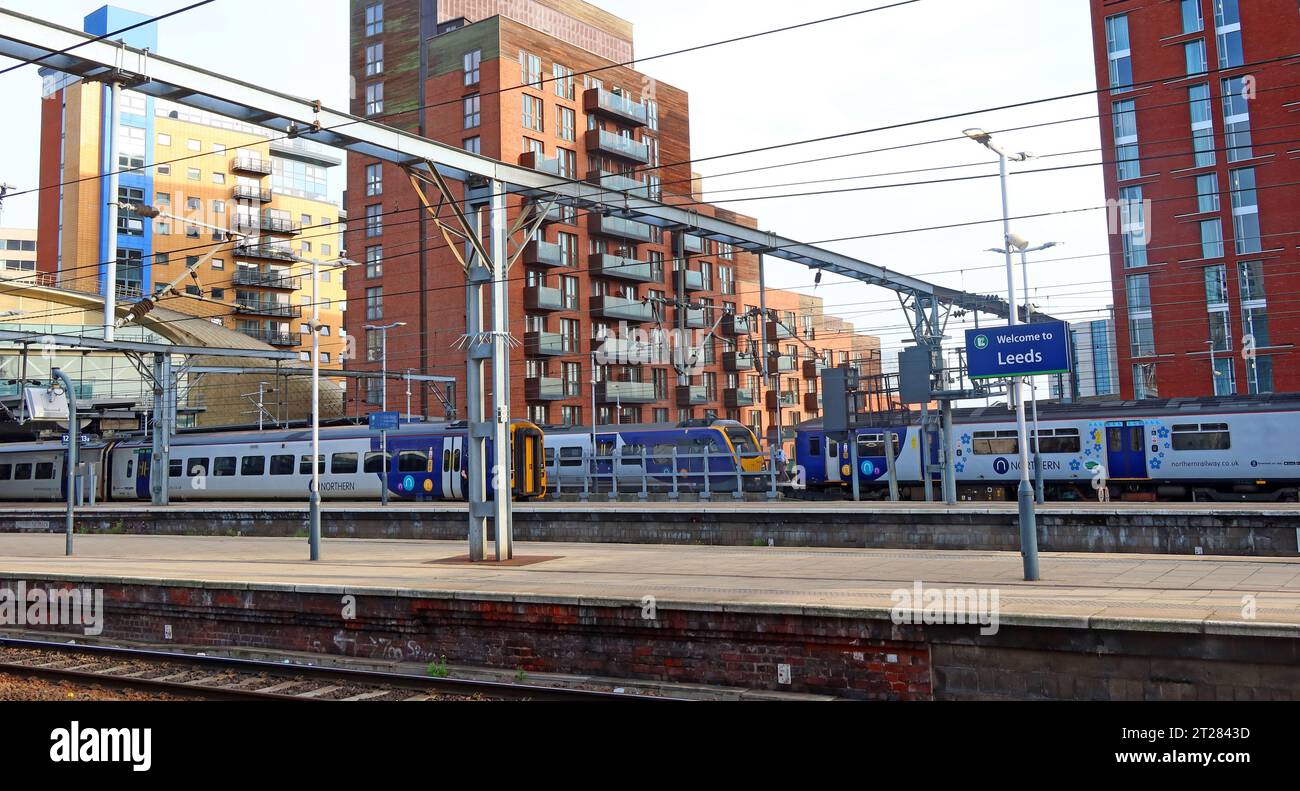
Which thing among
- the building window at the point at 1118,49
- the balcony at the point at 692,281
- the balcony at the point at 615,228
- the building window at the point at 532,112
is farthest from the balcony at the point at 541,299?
the building window at the point at 1118,49

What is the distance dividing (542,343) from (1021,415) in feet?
132

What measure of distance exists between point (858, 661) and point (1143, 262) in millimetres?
50692

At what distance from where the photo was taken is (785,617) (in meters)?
9.63

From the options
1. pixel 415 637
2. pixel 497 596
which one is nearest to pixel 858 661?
pixel 497 596

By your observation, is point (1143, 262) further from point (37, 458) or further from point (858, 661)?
point (37, 458)

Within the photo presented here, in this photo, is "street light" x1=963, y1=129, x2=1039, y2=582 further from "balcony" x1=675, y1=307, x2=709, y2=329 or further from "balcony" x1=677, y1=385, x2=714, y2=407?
"balcony" x1=677, y1=385, x2=714, y2=407

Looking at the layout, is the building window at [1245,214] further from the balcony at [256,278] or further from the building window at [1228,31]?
the balcony at [256,278]

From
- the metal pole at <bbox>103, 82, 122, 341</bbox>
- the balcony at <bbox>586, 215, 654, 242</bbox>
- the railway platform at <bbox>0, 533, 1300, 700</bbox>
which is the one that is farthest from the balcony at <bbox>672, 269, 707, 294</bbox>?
the metal pole at <bbox>103, 82, 122, 341</bbox>

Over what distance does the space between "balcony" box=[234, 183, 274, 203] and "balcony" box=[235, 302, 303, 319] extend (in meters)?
8.11

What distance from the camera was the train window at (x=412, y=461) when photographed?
109 feet

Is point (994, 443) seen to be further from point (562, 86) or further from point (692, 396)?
point (562, 86)

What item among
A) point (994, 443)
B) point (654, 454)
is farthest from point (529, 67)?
point (994, 443)

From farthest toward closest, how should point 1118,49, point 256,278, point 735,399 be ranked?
point 256,278 → point 735,399 → point 1118,49

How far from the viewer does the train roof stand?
2719 centimetres
